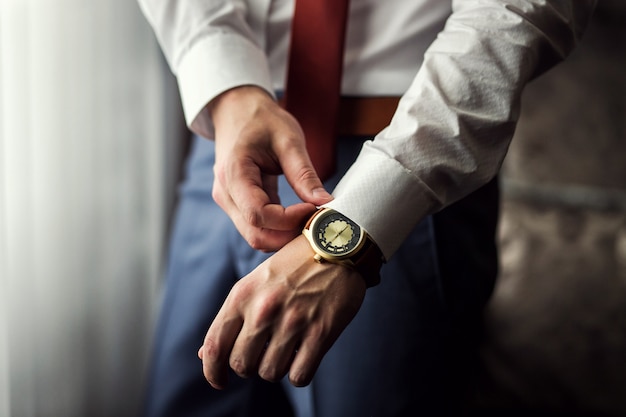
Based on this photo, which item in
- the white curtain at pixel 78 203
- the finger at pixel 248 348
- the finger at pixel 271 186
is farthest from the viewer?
the white curtain at pixel 78 203

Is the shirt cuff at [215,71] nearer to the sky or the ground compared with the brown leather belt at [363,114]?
nearer to the sky

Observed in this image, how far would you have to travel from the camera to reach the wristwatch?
1.94ft

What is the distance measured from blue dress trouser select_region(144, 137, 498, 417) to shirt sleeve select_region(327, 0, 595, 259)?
4.5 inches

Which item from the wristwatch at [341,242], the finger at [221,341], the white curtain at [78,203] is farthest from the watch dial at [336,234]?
the white curtain at [78,203]

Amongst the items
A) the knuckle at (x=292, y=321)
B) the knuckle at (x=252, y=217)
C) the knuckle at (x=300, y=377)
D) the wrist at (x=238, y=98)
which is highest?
the wrist at (x=238, y=98)

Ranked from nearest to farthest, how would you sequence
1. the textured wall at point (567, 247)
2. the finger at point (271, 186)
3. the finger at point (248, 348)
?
the finger at point (248, 348), the finger at point (271, 186), the textured wall at point (567, 247)

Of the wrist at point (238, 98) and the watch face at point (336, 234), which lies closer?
the watch face at point (336, 234)

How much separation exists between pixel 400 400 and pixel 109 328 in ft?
2.31

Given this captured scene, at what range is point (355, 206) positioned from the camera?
0.61 meters

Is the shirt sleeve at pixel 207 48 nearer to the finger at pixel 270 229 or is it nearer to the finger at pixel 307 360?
the finger at pixel 270 229

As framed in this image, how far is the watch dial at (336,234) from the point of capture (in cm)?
59

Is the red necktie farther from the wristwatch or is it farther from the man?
the wristwatch

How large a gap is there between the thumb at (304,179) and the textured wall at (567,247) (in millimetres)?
1132

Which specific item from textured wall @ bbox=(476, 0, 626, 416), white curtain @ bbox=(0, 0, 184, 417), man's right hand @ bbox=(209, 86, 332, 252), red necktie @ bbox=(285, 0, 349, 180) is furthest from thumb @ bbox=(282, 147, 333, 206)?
textured wall @ bbox=(476, 0, 626, 416)
